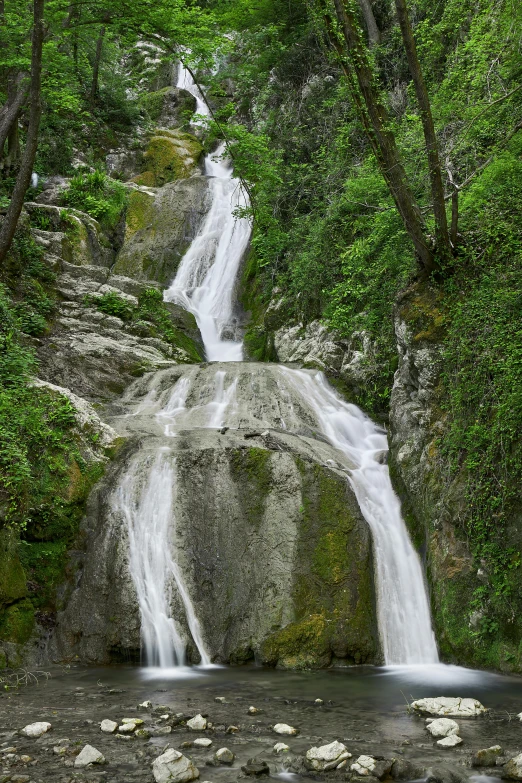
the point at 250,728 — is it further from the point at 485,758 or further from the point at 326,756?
the point at 485,758

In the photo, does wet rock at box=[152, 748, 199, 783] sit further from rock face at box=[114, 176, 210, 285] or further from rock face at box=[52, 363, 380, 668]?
rock face at box=[114, 176, 210, 285]

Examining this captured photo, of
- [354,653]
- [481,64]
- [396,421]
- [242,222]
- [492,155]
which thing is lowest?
[354,653]

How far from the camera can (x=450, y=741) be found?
4.62 meters

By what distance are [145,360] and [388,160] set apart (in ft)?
22.2

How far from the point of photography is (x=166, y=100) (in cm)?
3050

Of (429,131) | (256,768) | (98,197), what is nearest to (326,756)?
(256,768)

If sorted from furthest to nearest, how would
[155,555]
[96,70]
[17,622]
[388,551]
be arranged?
1. [96,70]
2. [388,551]
3. [155,555]
4. [17,622]

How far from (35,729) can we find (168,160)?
23.4 m

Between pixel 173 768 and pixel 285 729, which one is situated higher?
pixel 173 768

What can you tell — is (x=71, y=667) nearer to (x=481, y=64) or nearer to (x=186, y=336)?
(x=186, y=336)

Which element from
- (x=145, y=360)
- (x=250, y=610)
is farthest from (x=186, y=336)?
(x=250, y=610)

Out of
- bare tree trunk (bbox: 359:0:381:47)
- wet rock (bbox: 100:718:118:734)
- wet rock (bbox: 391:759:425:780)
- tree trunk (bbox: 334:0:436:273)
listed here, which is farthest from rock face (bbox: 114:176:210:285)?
wet rock (bbox: 391:759:425:780)

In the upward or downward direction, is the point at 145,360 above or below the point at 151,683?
above

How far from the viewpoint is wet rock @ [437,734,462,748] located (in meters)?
4.59
